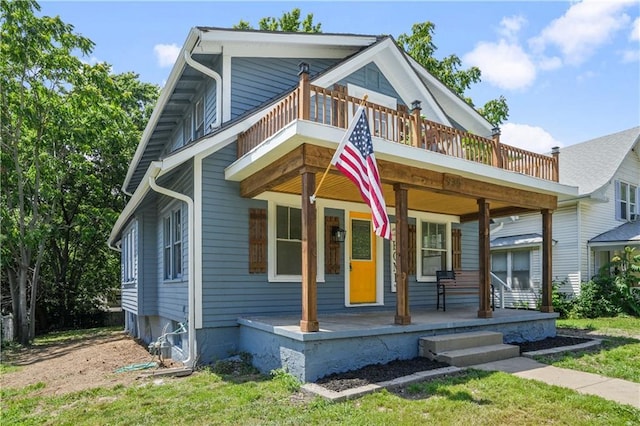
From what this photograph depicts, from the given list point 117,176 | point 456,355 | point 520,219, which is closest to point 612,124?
point 520,219

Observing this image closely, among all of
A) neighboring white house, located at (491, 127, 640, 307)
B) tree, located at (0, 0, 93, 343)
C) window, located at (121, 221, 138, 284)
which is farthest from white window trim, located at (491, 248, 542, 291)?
tree, located at (0, 0, 93, 343)

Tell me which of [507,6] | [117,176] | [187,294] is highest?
[507,6]

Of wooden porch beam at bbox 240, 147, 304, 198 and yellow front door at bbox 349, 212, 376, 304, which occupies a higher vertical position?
wooden porch beam at bbox 240, 147, 304, 198

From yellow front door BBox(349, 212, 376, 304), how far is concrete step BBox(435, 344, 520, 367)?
2689mm

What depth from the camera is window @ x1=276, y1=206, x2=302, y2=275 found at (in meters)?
8.10

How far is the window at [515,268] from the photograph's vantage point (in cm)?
1611

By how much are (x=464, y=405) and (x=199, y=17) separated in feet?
30.3

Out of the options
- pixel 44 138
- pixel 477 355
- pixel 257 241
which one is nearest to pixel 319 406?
pixel 477 355

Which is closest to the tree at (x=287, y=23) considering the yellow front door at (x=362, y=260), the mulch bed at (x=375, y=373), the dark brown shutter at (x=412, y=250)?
the dark brown shutter at (x=412, y=250)

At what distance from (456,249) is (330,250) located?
3951 millimetres

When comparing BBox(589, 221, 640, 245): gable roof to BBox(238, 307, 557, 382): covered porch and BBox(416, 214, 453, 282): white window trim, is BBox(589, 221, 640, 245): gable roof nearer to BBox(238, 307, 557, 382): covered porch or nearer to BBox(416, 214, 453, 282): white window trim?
BBox(416, 214, 453, 282): white window trim

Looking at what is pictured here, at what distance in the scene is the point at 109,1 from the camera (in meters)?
8.74

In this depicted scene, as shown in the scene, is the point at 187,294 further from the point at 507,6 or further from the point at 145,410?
the point at 507,6

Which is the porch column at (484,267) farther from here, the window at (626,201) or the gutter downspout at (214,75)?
the window at (626,201)
